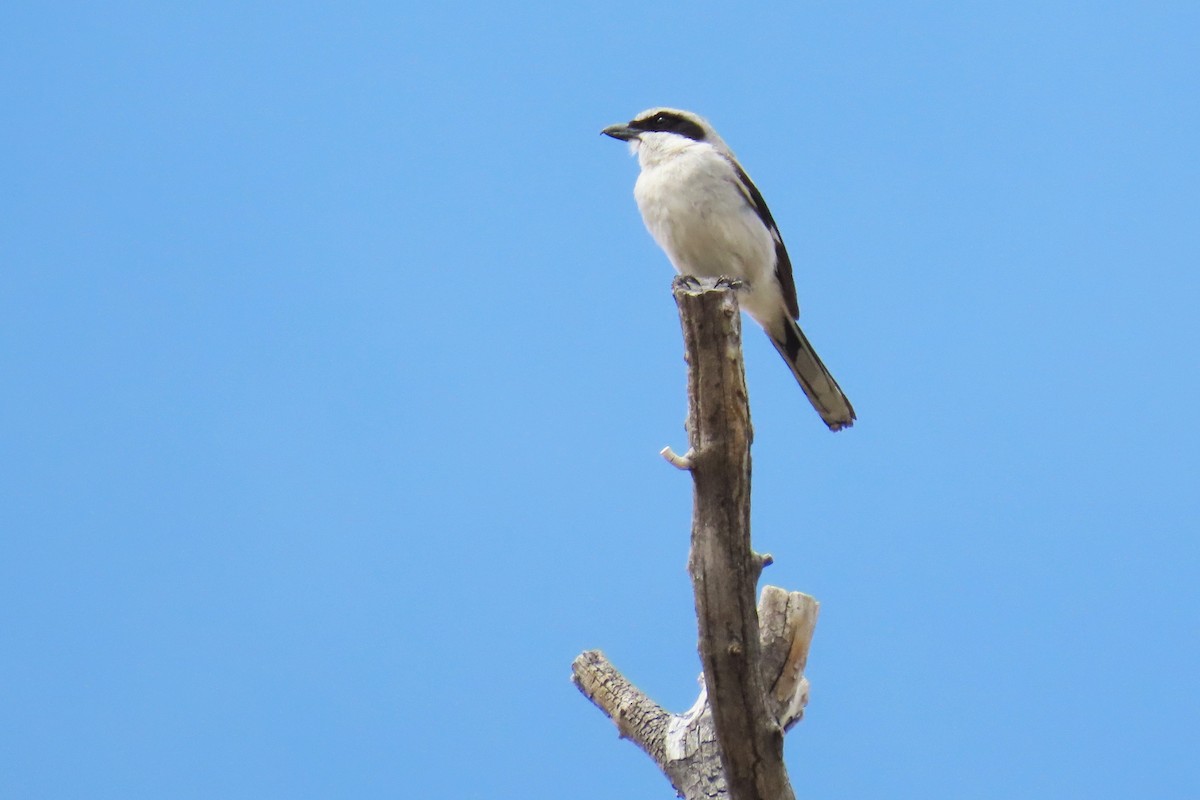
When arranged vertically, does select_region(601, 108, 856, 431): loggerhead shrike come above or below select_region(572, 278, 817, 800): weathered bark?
above

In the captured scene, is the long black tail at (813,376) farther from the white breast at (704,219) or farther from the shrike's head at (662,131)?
the shrike's head at (662,131)

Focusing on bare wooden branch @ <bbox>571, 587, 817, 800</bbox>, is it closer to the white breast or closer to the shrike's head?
the white breast

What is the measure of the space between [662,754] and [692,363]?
5.60ft

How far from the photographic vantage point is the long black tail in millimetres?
5227

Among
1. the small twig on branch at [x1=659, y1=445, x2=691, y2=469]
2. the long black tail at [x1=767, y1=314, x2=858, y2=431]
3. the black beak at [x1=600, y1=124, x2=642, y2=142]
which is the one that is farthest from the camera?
the black beak at [x1=600, y1=124, x2=642, y2=142]

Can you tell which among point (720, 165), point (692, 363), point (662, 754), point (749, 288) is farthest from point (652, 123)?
point (662, 754)

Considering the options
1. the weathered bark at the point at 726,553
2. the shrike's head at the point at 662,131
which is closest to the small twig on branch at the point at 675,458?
the weathered bark at the point at 726,553

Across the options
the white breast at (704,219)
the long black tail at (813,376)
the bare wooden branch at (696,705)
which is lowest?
the bare wooden branch at (696,705)

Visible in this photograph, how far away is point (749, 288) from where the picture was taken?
5199mm

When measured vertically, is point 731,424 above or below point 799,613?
above

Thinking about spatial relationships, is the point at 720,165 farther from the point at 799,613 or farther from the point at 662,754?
the point at 662,754

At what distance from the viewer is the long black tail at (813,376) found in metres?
5.23

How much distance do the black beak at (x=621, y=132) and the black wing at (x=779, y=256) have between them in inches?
19.6

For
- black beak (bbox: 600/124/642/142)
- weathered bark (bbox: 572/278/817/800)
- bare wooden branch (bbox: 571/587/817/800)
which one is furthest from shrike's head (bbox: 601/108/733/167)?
bare wooden branch (bbox: 571/587/817/800)
